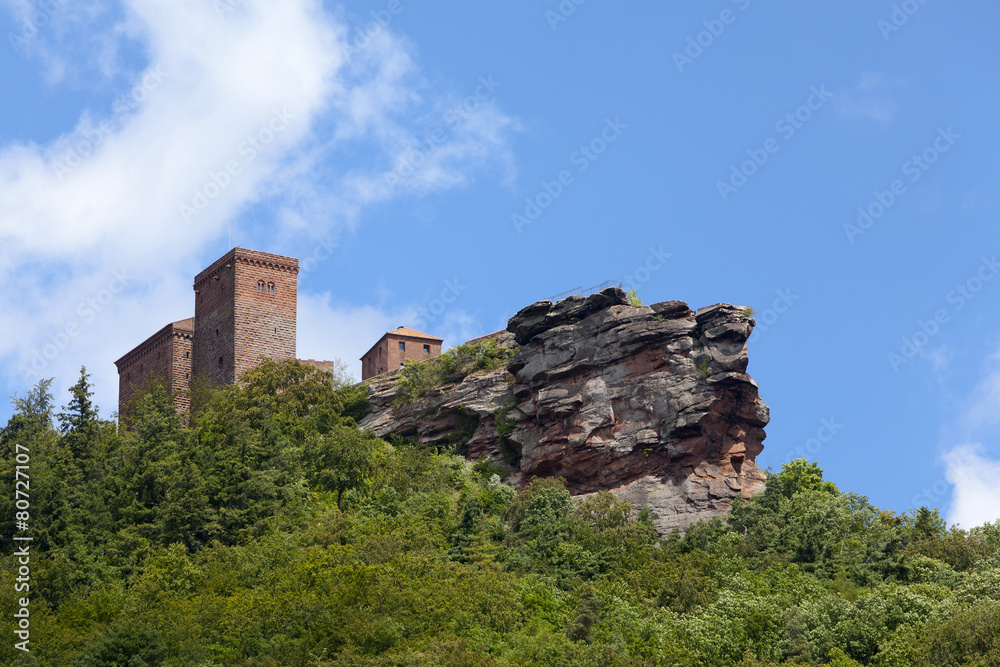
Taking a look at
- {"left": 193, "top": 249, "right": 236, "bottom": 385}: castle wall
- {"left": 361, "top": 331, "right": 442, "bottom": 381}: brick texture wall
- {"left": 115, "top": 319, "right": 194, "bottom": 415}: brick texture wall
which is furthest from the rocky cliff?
{"left": 115, "top": 319, "right": 194, "bottom": 415}: brick texture wall

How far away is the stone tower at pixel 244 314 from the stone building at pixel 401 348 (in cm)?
714

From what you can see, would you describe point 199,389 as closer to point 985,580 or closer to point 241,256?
point 241,256

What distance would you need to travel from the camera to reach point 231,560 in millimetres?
53688

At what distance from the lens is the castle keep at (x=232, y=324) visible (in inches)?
3169

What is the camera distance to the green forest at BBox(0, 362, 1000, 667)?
43500 mm

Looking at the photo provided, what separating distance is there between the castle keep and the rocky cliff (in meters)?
17.7

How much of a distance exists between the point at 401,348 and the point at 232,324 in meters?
11.9

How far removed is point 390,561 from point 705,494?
15573 millimetres

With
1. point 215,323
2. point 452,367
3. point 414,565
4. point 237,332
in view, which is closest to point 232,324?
point 237,332

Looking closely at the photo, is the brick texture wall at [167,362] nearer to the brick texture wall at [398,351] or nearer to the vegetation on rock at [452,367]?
the brick texture wall at [398,351]

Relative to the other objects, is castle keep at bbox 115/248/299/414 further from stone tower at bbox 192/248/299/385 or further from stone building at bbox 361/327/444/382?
stone building at bbox 361/327/444/382

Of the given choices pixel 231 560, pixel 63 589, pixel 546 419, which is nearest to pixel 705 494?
pixel 546 419

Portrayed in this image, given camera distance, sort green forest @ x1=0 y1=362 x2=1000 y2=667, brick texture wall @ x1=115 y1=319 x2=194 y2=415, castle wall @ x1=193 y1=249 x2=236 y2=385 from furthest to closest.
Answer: brick texture wall @ x1=115 y1=319 x2=194 y2=415 < castle wall @ x1=193 y1=249 x2=236 y2=385 < green forest @ x1=0 y1=362 x2=1000 y2=667

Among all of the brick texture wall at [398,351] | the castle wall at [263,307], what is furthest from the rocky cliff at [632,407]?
the brick texture wall at [398,351]
